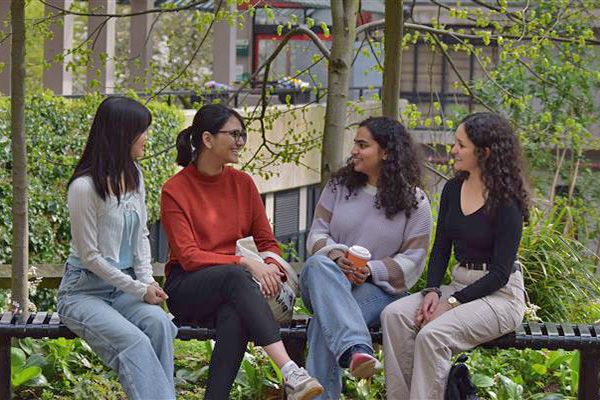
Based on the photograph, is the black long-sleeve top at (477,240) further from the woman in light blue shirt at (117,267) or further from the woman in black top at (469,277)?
the woman in light blue shirt at (117,267)

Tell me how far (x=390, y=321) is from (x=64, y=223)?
30.6ft

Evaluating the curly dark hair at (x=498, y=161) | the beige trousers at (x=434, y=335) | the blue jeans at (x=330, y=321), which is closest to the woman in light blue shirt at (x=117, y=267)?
the blue jeans at (x=330, y=321)

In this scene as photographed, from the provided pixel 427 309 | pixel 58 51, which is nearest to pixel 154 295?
pixel 427 309

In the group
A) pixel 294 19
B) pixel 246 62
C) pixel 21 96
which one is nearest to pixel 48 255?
pixel 294 19

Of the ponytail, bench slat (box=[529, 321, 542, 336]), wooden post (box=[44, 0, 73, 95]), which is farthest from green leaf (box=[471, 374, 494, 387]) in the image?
wooden post (box=[44, 0, 73, 95])

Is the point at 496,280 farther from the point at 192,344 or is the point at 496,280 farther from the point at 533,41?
the point at 533,41

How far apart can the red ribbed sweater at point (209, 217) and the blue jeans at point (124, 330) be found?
1.05 ft

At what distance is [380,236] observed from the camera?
21.2 ft

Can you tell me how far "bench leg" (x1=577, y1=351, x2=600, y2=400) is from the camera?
6383mm

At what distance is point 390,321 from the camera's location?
604 centimetres

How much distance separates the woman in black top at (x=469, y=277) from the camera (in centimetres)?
593

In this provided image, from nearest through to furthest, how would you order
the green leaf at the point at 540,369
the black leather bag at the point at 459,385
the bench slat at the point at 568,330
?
the black leather bag at the point at 459,385 → the bench slat at the point at 568,330 → the green leaf at the point at 540,369

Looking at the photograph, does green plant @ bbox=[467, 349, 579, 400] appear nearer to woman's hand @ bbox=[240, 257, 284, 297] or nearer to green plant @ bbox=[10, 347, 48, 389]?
woman's hand @ bbox=[240, 257, 284, 297]

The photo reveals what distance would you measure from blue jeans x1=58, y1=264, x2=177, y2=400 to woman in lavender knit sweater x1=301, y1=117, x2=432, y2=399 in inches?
28.6
